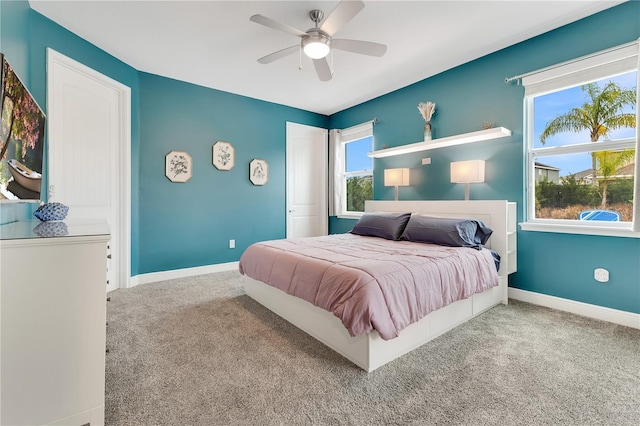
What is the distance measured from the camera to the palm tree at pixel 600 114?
99.0 inches

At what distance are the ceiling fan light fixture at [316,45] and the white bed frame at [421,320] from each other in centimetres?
208

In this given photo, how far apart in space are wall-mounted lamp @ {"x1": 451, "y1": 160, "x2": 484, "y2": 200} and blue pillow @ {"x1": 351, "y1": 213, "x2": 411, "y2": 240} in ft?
2.33

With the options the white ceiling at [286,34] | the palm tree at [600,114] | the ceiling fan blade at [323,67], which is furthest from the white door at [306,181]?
the palm tree at [600,114]

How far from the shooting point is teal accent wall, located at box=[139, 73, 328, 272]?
380cm

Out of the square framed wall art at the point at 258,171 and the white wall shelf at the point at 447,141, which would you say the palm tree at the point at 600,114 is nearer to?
the white wall shelf at the point at 447,141

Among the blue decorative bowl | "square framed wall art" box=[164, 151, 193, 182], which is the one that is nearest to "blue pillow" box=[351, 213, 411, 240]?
"square framed wall art" box=[164, 151, 193, 182]

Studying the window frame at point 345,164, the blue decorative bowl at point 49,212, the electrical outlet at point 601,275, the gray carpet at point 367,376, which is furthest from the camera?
the window frame at point 345,164

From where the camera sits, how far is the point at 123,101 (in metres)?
3.46

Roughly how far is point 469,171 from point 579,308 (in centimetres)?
165

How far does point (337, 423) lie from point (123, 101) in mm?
3997

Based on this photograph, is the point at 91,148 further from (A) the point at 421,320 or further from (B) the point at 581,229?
(B) the point at 581,229

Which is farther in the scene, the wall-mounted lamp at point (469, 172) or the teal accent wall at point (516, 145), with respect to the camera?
the wall-mounted lamp at point (469, 172)

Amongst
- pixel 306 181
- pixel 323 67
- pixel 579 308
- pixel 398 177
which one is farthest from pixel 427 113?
pixel 579 308

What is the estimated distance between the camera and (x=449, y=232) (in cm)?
286
